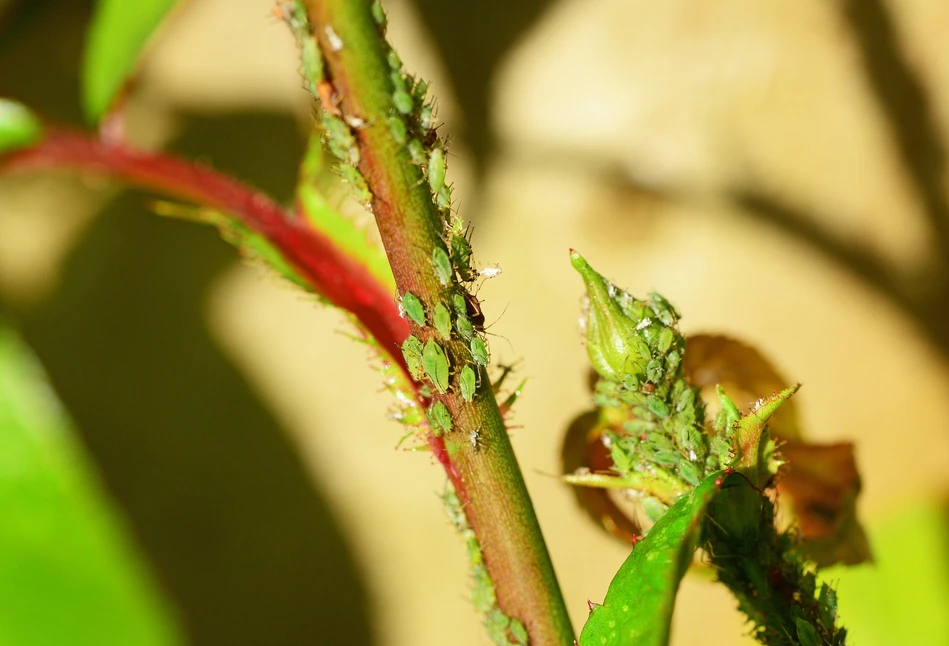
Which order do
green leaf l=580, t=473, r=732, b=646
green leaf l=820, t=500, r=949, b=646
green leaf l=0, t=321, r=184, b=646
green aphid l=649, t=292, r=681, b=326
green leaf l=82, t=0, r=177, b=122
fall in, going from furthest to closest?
green leaf l=0, t=321, r=184, b=646 → green leaf l=820, t=500, r=949, b=646 → green leaf l=82, t=0, r=177, b=122 → green aphid l=649, t=292, r=681, b=326 → green leaf l=580, t=473, r=732, b=646

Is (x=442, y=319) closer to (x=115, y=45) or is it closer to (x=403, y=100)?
(x=403, y=100)

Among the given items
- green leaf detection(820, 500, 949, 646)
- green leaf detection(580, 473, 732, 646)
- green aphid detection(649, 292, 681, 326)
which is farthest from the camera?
green leaf detection(820, 500, 949, 646)

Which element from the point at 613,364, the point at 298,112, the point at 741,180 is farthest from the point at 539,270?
the point at 613,364

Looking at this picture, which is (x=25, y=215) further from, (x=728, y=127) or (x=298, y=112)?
(x=728, y=127)

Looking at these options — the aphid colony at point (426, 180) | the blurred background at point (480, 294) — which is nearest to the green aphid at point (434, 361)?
the aphid colony at point (426, 180)

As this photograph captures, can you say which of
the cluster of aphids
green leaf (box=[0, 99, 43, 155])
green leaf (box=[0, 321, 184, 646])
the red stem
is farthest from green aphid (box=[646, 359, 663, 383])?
green leaf (box=[0, 321, 184, 646])

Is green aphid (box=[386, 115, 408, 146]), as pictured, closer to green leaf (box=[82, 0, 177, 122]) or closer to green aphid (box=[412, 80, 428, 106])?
green aphid (box=[412, 80, 428, 106])

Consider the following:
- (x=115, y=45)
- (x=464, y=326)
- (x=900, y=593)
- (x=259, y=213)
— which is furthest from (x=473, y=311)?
(x=900, y=593)
